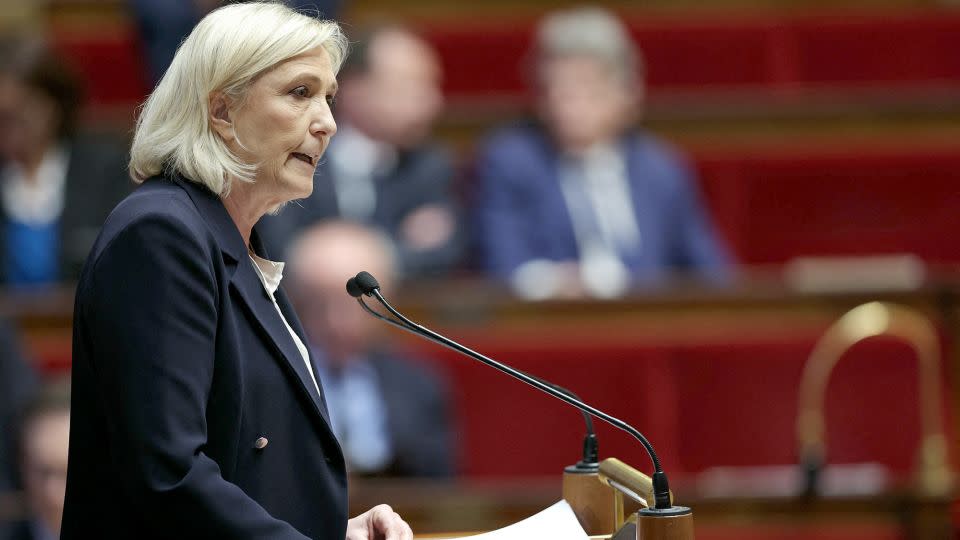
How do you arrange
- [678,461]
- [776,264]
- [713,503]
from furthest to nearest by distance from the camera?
[776,264], [678,461], [713,503]

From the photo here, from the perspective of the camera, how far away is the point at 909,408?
166 centimetres

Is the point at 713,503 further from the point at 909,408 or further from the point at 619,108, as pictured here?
the point at 619,108

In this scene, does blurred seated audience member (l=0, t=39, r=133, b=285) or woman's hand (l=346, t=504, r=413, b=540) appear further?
blurred seated audience member (l=0, t=39, r=133, b=285)

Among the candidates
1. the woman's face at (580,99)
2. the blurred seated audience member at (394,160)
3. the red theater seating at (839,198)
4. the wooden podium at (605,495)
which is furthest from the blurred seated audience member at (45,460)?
the red theater seating at (839,198)

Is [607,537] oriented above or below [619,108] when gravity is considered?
below

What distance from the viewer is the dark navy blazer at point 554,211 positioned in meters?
1.93

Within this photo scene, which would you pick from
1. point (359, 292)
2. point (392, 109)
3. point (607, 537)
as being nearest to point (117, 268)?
point (359, 292)

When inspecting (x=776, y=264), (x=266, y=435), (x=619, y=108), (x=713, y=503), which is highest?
(x=619, y=108)

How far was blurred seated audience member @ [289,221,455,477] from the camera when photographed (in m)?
1.57

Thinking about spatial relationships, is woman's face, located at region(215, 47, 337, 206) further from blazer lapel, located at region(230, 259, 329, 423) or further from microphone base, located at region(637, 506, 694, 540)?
microphone base, located at region(637, 506, 694, 540)

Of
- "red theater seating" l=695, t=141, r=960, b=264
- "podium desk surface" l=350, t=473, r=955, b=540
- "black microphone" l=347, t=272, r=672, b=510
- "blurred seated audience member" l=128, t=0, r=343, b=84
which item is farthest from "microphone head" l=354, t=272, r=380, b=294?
"red theater seating" l=695, t=141, r=960, b=264

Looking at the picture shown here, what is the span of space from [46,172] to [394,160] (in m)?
0.47

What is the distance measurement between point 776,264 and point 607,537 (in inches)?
56.7

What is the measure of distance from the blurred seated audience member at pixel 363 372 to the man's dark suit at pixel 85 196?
1.19ft
